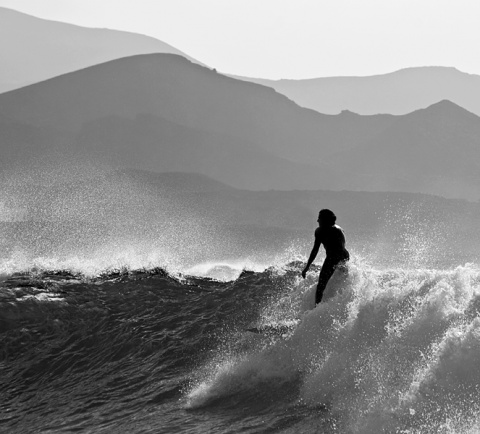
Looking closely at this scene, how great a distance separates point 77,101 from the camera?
144m

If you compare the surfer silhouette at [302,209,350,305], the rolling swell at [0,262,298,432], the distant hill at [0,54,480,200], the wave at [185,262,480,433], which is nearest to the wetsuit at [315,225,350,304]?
the surfer silhouette at [302,209,350,305]

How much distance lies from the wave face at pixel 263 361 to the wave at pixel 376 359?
17 millimetres

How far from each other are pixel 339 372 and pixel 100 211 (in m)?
109

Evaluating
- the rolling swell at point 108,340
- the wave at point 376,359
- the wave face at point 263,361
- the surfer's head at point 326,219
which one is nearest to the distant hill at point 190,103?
the rolling swell at point 108,340

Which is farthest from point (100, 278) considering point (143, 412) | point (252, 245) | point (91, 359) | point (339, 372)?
point (252, 245)

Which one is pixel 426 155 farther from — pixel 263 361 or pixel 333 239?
pixel 263 361

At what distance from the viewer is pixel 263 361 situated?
1002cm

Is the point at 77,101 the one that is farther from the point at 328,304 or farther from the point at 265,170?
the point at 328,304

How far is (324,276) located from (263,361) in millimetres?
2077

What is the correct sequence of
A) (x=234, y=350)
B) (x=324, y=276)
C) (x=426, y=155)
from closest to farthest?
(x=234, y=350) → (x=324, y=276) → (x=426, y=155)

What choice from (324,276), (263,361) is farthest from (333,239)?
(263,361)

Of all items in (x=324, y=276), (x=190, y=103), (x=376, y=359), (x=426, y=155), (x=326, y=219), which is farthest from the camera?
(x=190, y=103)

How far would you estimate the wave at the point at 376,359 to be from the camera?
7559 millimetres

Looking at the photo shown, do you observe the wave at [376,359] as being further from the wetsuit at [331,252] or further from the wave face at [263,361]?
the wetsuit at [331,252]
